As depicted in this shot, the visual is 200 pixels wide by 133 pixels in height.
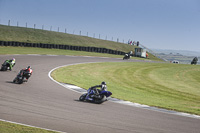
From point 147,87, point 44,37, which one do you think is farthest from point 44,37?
point 147,87

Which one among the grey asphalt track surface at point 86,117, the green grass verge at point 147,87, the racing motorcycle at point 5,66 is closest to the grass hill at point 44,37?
the racing motorcycle at point 5,66

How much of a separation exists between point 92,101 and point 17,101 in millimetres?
3675

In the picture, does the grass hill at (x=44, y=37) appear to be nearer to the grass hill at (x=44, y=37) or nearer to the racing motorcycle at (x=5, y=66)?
the grass hill at (x=44, y=37)

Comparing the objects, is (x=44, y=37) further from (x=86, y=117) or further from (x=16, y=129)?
(x=16, y=129)

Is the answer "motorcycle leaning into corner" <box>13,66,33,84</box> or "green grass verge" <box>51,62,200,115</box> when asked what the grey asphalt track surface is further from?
"motorcycle leaning into corner" <box>13,66,33,84</box>

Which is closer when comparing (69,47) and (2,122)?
(2,122)

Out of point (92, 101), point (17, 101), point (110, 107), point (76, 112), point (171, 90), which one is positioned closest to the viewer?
point (76, 112)

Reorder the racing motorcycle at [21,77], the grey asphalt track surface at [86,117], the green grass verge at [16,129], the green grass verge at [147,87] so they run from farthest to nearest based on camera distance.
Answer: the racing motorcycle at [21,77] → the green grass verge at [147,87] → the grey asphalt track surface at [86,117] → the green grass verge at [16,129]

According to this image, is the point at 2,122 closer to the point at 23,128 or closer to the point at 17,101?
the point at 23,128

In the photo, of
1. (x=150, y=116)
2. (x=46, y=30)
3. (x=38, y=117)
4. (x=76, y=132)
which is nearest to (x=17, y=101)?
(x=38, y=117)

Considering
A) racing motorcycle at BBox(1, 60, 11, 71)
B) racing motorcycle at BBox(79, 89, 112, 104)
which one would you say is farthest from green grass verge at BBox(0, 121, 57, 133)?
racing motorcycle at BBox(1, 60, 11, 71)

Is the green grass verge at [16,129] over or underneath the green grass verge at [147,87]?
over

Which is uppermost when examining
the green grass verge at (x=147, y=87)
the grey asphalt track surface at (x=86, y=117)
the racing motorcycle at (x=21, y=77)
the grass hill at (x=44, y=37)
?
the grass hill at (x=44, y=37)

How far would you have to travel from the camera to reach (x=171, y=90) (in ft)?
72.0
